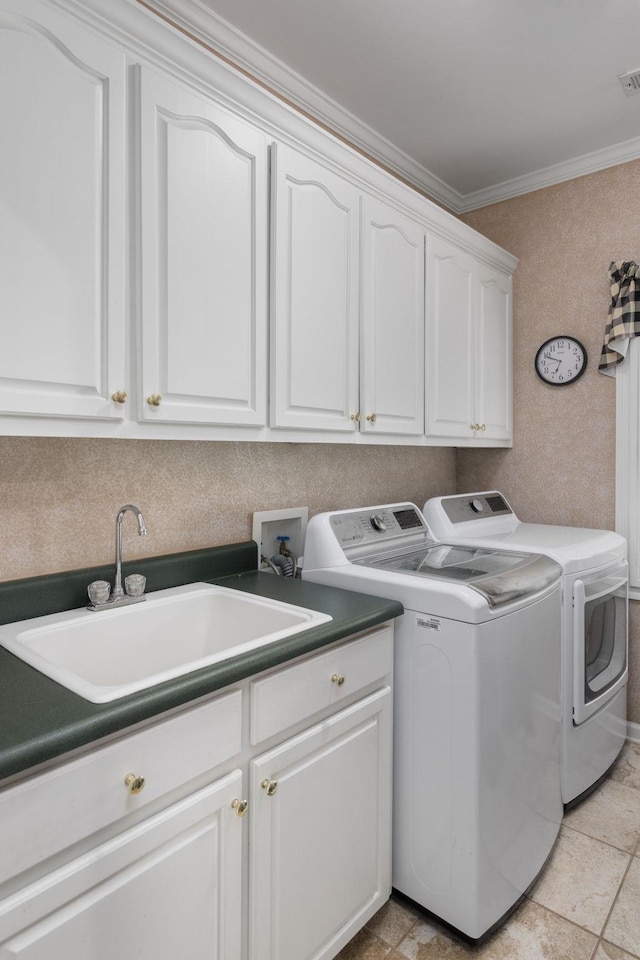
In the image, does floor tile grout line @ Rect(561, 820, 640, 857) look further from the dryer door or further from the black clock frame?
the black clock frame

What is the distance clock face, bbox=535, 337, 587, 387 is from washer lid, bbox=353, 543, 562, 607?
44.8 inches

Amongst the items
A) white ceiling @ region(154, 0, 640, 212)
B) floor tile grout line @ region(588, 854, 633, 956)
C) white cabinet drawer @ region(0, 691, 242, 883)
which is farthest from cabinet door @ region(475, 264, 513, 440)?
white cabinet drawer @ region(0, 691, 242, 883)

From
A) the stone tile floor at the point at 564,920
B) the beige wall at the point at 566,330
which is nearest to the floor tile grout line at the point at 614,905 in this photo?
the stone tile floor at the point at 564,920

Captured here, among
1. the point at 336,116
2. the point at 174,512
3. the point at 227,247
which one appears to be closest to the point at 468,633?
the point at 174,512

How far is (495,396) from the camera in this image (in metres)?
2.72

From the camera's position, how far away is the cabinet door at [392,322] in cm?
192

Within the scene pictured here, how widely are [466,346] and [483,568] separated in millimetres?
1138

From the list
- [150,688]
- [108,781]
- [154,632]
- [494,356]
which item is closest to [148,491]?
[154,632]

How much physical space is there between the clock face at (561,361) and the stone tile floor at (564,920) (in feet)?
6.20

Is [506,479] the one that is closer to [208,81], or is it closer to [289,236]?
[289,236]

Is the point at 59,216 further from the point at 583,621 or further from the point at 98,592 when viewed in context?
the point at 583,621

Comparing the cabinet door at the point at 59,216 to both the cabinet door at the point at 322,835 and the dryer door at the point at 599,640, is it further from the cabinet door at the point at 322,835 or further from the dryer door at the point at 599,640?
the dryer door at the point at 599,640

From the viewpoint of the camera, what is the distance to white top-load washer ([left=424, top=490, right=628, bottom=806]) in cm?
196

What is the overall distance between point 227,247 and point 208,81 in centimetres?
39
